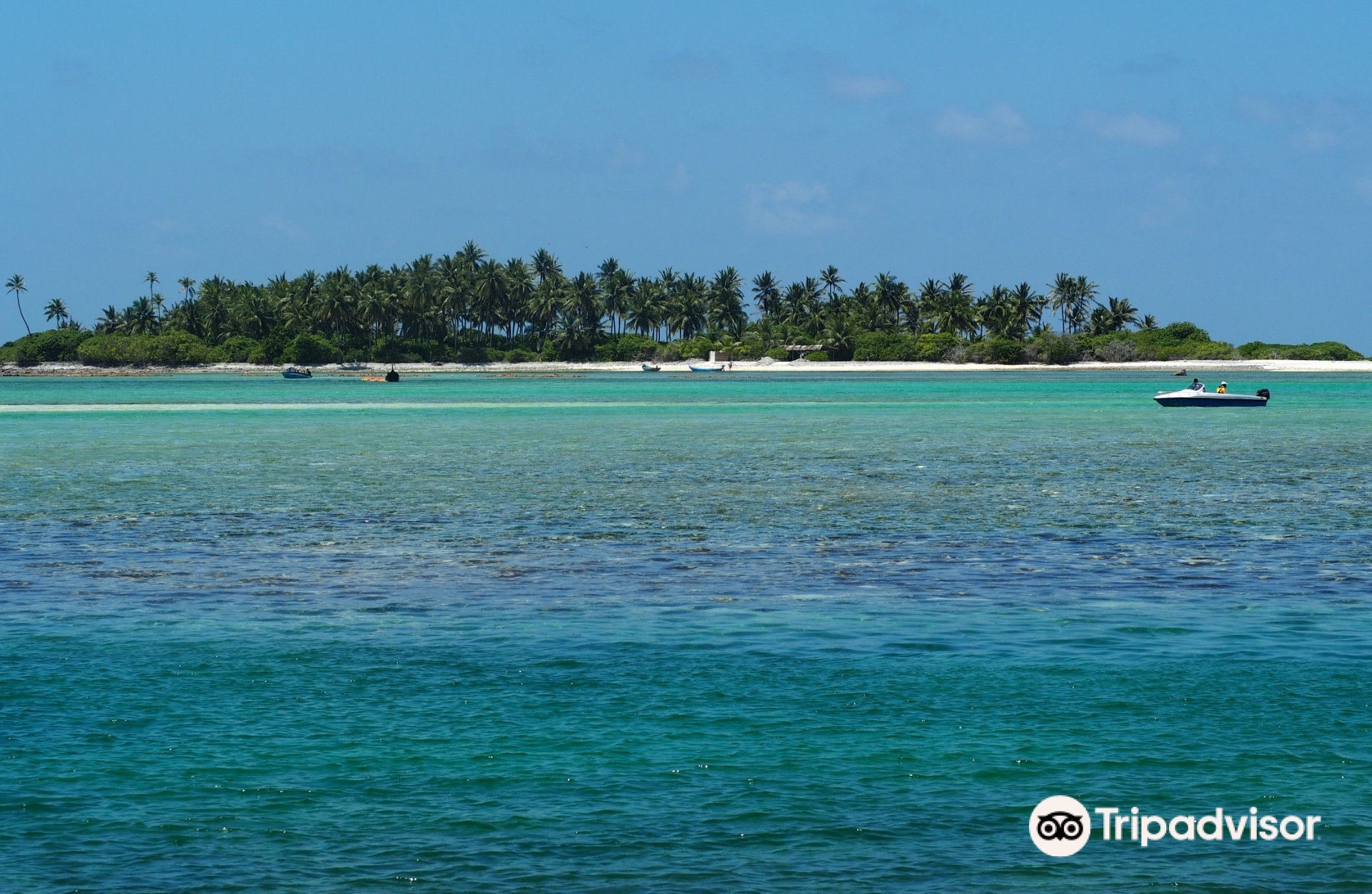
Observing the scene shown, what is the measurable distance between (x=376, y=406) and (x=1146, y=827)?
87419mm

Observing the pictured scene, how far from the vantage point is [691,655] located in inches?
604

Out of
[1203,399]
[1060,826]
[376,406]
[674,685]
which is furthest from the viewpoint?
[376,406]

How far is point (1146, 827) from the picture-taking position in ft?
33.1

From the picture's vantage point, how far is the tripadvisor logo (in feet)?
32.4

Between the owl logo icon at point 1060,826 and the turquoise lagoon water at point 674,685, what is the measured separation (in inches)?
6.2

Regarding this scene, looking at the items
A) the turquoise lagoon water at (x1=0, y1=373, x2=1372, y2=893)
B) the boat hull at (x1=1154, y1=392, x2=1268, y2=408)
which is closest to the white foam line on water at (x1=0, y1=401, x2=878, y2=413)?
the boat hull at (x1=1154, y1=392, x2=1268, y2=408)

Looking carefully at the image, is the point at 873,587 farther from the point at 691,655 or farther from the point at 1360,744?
the point at 1360,744

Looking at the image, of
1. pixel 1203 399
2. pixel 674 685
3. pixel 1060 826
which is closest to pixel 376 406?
pixel 1203 399

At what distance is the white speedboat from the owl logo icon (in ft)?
258

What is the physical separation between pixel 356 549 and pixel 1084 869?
1630 cm

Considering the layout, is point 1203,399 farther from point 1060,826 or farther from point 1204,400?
point 1060,826

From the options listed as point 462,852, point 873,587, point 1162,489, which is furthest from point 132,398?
point 462,852

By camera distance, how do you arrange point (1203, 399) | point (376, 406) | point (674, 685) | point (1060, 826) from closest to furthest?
point (1060, 826) < point (674, 685) < point (1203, 399) < point (376, 406)

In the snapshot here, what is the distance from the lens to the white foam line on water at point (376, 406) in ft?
291
